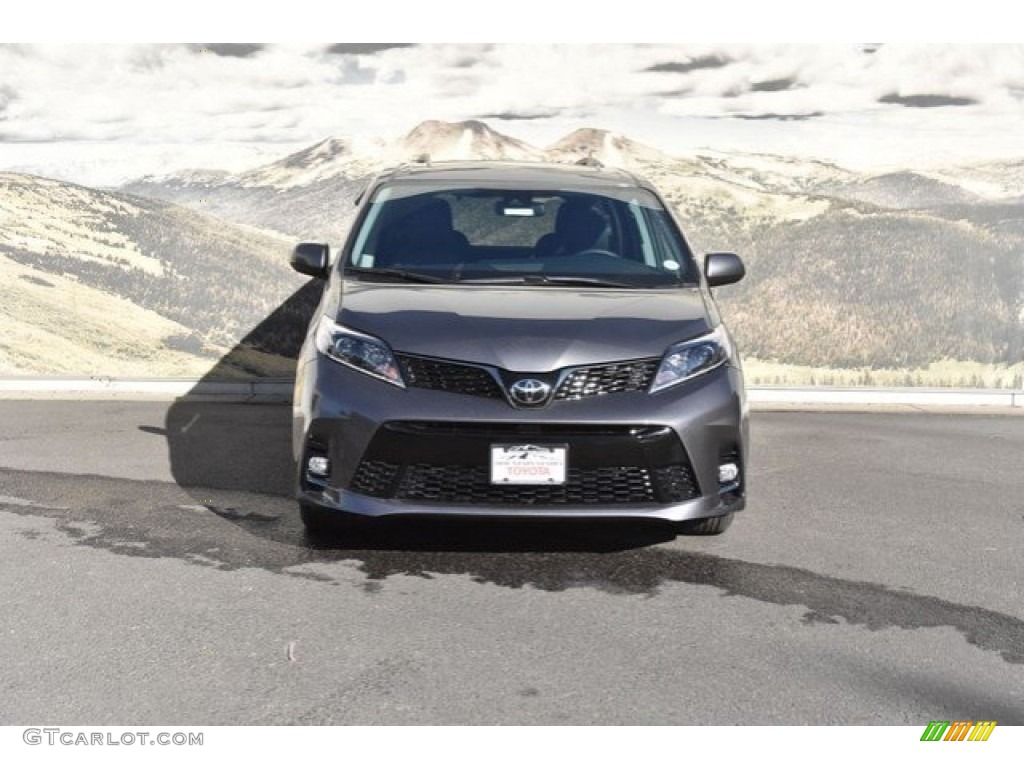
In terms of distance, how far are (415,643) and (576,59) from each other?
7.79m

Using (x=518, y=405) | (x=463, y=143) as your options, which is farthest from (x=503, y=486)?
(x=463, y=143)

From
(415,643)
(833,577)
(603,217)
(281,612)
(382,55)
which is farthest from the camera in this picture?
(382,55)

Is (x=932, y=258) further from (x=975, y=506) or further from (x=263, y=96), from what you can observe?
(x=263, y=96)

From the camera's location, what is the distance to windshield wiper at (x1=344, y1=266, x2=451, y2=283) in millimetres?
6441

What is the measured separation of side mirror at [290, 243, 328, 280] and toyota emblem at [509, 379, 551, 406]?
180cm

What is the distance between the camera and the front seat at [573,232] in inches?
278

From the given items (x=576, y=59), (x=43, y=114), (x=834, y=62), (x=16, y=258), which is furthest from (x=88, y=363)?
(x=834, y=62)

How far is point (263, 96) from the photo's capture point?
1156 centimetres

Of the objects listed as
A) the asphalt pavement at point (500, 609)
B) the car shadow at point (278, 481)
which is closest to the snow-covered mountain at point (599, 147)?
the car shadow at point (278, 481)

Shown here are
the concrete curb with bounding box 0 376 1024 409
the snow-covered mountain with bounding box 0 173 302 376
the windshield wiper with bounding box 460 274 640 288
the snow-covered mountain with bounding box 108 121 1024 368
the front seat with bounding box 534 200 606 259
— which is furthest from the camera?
the snow-covered mountain with bounding box 108 121 1024 368

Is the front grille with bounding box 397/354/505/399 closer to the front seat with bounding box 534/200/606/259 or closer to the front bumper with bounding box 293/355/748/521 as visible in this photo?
the front bumper with bounding box 293/355/748/521

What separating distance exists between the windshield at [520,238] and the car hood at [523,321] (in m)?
0.26
